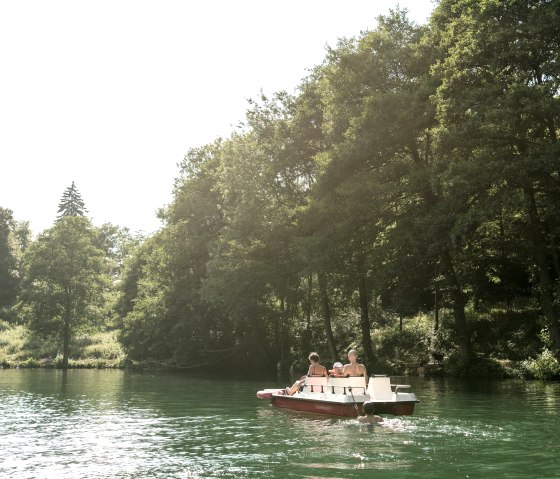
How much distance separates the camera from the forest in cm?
2719

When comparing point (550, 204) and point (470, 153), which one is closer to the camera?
point (550, 204)

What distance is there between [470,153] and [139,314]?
31702 mm

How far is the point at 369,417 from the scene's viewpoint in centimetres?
1664

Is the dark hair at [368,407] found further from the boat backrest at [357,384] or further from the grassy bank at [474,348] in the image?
the grassy bank at [474,348]

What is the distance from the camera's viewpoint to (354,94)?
1345 inches

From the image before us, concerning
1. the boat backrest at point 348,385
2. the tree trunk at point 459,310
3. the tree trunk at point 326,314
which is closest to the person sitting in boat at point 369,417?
the boat backrest at point 348,385

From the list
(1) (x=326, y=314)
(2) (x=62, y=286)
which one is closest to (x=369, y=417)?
(1) (x=326, y=314)

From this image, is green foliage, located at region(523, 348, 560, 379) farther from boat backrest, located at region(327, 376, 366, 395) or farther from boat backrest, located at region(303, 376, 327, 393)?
boat backrest, located at region(327, 376, 366, 395)

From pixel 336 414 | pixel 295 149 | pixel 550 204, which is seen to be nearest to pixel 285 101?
pixel 295 149

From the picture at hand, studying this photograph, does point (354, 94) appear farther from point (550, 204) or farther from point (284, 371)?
point (284, 371)

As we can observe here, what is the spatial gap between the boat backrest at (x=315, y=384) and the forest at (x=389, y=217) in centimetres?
1023

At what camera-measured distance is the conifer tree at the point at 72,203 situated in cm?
12344

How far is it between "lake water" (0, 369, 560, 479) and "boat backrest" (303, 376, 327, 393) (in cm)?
95

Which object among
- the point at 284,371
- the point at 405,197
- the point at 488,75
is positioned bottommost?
the point at 284,371
